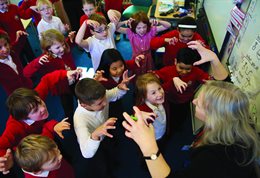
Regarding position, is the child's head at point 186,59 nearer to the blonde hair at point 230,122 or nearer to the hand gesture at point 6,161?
the blonde hair at point 230,122

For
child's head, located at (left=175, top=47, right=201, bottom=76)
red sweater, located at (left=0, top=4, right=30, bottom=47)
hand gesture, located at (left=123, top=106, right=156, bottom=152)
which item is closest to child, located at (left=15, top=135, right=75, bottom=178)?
hand gesture, located at (left=123, top=106, right=156, bottom=152)

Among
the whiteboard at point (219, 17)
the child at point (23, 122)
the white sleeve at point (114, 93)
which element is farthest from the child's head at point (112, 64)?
the whiteboard at point (219, 17)

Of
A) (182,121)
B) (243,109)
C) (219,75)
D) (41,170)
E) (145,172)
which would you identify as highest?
(243,109)

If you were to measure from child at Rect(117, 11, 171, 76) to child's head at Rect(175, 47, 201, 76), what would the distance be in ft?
1.73

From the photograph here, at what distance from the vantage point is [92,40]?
2482 millimetres

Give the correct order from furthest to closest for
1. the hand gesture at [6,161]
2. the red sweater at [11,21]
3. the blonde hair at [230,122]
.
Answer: the red sweater at [11,21], the hand gesture at [6,161], the blonde hair at [230,122]

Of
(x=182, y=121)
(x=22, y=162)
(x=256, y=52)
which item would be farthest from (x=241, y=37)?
(x=22, y=162)

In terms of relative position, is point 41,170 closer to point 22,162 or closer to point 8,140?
point 22,162

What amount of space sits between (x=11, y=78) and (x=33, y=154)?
135cm

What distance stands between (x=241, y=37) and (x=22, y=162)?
2.00 m

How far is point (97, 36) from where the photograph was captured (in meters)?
2.44

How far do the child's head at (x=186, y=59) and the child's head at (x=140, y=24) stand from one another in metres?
0.66

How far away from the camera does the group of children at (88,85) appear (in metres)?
1.46

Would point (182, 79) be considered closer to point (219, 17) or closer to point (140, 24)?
point (140, 24)
